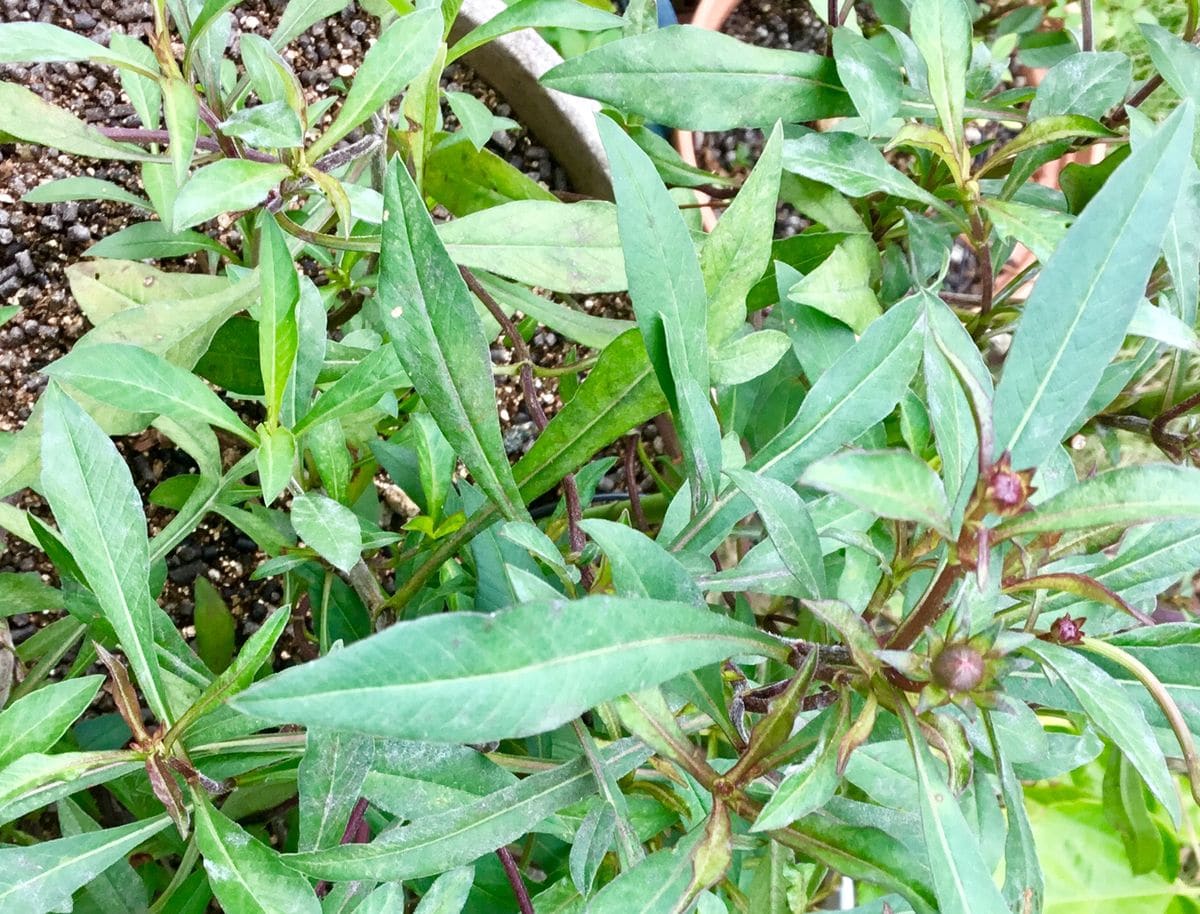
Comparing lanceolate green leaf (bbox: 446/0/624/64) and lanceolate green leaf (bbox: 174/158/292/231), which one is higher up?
lanceolate green leaf (bbox: 446/0/624/64)

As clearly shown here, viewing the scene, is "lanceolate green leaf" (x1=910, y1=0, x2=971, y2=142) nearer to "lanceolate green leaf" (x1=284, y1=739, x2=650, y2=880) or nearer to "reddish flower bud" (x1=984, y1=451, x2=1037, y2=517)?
"reddish flower bud" (x1=984, y1=451, x2=1037, y2=517)

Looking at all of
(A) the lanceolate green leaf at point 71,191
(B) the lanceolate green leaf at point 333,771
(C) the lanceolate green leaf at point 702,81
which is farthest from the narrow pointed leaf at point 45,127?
(B) the lanceolate green leaf at point 333,771

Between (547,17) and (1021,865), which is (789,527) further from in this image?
(547,17)

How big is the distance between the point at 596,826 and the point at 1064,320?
375 millimetres

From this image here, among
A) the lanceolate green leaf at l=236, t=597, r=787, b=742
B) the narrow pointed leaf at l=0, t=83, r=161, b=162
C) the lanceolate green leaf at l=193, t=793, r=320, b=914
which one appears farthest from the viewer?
the narrow pointed leaf at l=0, t=83, r=161, b=162

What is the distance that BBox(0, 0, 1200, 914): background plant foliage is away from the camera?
415mm

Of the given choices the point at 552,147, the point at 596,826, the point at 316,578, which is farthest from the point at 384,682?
the point at 552,147

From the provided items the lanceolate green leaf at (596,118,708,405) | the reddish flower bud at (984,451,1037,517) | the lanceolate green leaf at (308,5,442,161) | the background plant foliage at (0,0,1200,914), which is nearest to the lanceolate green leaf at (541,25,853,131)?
the background plant foliage at (0,0,1200,914)

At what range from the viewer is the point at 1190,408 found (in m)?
0.81

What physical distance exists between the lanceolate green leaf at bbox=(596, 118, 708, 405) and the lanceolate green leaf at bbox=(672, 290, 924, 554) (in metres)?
0.07

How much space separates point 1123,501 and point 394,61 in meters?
0.51

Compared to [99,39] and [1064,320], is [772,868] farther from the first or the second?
[99,39]

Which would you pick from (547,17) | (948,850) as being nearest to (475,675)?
(948,850)

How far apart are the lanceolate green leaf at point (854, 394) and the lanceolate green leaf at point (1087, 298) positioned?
0.12 meters
